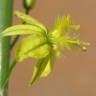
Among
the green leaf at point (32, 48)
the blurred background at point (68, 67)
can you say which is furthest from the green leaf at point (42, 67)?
the blurred background at point (68, 67)

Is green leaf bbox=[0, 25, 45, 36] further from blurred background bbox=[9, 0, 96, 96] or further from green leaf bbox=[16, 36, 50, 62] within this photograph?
blurred background bbox=[9, 0, 96, 96]

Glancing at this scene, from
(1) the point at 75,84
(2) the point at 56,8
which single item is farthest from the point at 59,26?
(1) the point at 75,84

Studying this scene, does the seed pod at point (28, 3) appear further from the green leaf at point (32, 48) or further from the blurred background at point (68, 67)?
the blurred background at point (68, 67)

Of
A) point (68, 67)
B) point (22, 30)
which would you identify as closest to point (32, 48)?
point (22, 30)

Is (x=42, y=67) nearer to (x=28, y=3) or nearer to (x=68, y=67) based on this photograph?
(x=28, y=3)

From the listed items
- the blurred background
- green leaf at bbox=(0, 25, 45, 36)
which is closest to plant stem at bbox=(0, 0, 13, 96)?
green leaf at bbox=(0, 25, 45, 36)

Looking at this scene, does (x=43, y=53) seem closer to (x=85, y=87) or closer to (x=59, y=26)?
(x=59, y=26)
